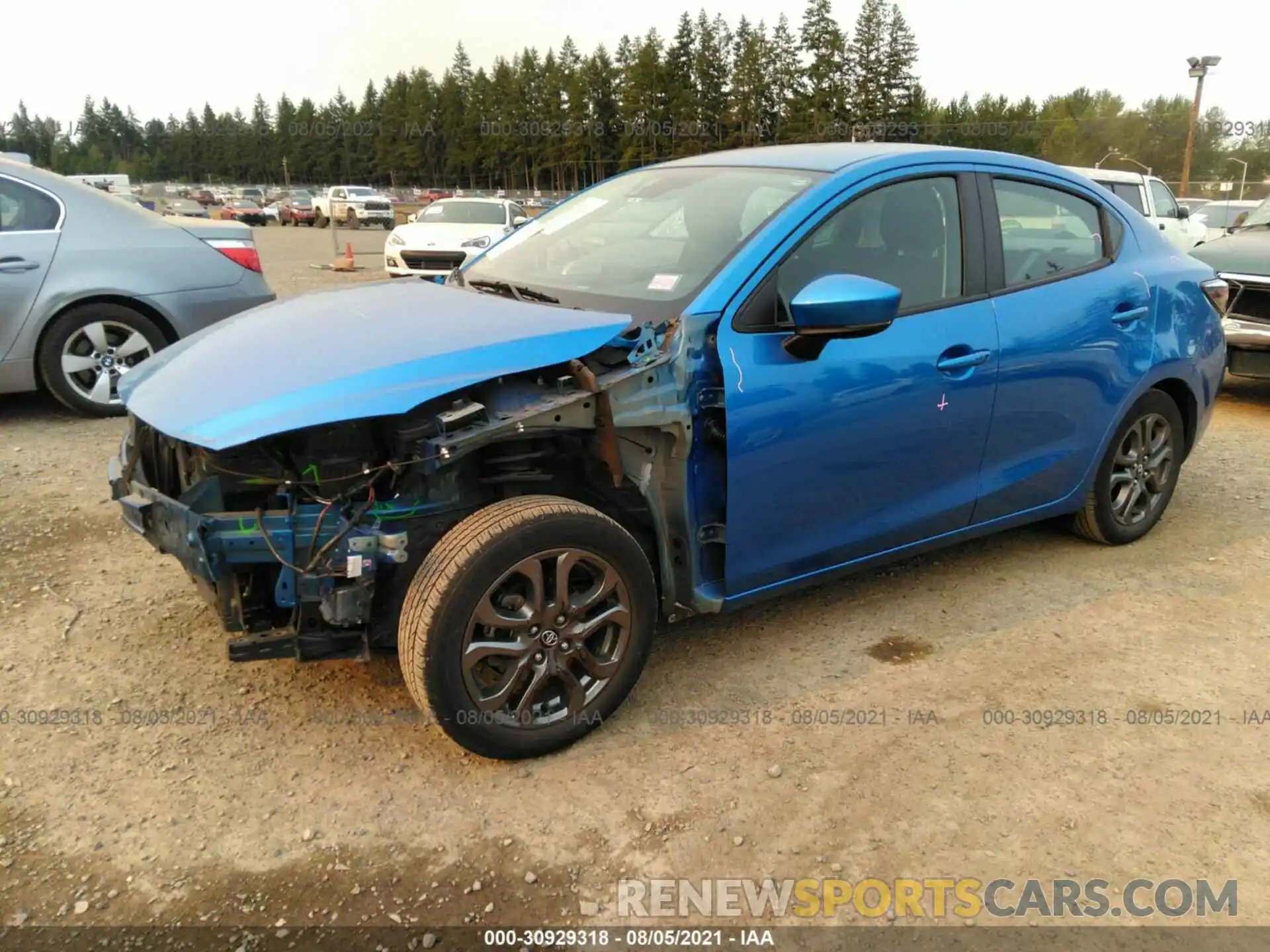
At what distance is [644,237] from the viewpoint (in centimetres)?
346

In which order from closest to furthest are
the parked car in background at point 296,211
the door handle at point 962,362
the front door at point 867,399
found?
the front door at point 867,399 → the door handle at point 962,362 → the parked car in background at point 296,211

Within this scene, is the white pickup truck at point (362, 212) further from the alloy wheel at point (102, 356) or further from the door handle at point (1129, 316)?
the door handle at point (1129, 316)

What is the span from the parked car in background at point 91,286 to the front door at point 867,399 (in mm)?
4294

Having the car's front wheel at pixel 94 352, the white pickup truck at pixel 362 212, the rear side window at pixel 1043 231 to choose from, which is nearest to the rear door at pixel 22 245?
the car's front wheel at pixel 94 352

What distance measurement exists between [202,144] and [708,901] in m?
143

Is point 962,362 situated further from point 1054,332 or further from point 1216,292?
point 1216,292

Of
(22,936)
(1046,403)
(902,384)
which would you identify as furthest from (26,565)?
(1046,403)

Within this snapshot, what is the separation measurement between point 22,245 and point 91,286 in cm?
42

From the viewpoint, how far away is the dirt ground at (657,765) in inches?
91.0

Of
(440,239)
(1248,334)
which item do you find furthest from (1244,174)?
(1248,334)

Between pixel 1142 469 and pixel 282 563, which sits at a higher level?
pixel 282 563

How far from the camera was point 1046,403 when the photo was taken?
12.0 ft

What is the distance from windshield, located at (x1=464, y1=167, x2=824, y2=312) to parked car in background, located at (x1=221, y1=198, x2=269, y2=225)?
4954 centimetres

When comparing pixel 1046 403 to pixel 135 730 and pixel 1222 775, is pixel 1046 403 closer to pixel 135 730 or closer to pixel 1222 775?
pixel 1222 775
